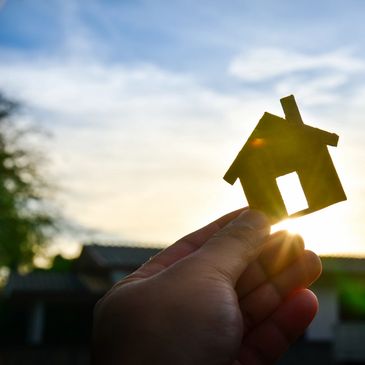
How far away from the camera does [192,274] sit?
3197 millimetres

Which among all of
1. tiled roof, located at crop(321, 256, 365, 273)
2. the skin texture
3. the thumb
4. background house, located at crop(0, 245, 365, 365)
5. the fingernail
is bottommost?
background house, located at crop(0, 245, 365, 365)

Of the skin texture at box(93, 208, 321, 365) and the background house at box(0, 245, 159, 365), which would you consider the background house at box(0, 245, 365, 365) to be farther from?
the skin texture at box(93, 208, 321, 365)

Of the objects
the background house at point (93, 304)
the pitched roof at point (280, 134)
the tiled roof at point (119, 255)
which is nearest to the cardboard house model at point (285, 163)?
the pitched roof at point (280, 134)

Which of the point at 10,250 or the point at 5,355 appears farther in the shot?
the point at 10,250

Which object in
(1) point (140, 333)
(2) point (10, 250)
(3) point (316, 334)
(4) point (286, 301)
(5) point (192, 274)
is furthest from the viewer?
(2) point (10, 250)

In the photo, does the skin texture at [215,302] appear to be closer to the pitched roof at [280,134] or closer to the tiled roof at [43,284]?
the pitched roof at [280,134]

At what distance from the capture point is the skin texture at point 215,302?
3.03 meters

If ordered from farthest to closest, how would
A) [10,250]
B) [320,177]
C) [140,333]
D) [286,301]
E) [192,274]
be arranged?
1. [10,250]
2. [286,301]
3. [320,177]
4. [192,274]
5. [140,333]

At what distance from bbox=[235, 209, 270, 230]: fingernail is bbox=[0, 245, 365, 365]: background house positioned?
17.6m

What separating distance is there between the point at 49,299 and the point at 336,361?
451 inches

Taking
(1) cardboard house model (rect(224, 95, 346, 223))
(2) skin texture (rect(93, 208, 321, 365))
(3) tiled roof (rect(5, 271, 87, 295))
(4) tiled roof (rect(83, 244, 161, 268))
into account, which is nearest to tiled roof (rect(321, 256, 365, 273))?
(4) tiled roof (rect(83, 244, 161, 268))

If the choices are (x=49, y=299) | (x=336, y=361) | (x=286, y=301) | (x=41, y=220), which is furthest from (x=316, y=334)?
(x=286, y=301)

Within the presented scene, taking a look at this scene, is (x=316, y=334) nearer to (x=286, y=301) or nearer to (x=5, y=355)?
(x=5, y=355)

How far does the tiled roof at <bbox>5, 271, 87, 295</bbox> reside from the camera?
25234 mm
